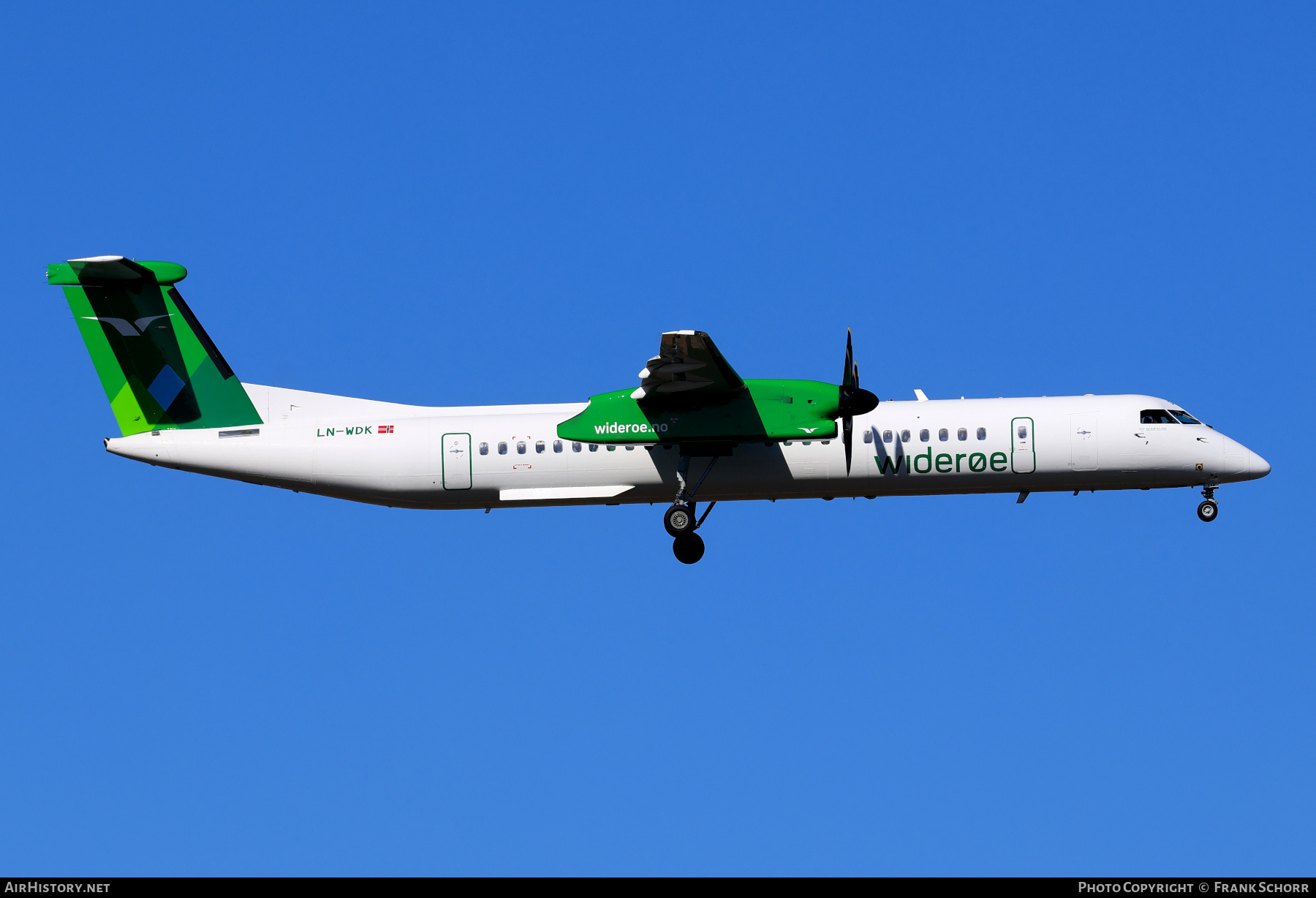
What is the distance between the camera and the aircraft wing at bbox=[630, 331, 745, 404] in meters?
22.2

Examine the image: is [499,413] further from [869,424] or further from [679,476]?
[869,424]

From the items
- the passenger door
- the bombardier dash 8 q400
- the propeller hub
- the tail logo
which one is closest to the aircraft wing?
the bombardier dash 8 q400

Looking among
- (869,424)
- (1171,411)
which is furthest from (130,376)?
(1171,411)

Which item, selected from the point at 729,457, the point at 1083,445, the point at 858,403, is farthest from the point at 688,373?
the point at 1083,445

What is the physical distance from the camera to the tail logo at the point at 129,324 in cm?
2489

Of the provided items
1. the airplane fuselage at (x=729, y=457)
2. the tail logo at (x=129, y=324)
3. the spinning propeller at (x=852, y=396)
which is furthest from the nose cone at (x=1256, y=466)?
the tail logo at (x=129, y=324)

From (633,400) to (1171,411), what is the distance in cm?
1002

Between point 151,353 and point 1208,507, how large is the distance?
19.7 meters
